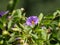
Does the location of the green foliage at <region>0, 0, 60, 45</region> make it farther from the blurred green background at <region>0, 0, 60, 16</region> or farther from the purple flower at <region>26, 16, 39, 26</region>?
the blurred green background at <region>0, 0, 60, 16</region>

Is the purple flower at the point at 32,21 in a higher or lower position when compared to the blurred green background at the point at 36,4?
lower

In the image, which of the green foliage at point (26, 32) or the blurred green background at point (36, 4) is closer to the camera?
the green foliage at point (26, 32)

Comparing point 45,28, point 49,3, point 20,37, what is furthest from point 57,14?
point 49,3

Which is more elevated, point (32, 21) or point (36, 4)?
point (36, 4)

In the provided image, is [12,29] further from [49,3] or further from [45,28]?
[49,3]

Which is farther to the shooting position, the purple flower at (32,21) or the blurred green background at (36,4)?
the blurred green background at (36,4)

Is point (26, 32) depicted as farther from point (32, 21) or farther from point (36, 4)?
point (36, 4)

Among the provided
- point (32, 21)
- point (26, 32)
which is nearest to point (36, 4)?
point (32, 21)

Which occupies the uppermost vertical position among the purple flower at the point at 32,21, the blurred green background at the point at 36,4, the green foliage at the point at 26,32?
the blurred green background at the point at 36,4

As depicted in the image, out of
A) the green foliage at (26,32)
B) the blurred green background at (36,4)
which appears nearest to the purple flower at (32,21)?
the green foliage at (26,32)

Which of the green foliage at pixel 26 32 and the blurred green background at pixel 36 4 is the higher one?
the blurred green background at pixel 36 4

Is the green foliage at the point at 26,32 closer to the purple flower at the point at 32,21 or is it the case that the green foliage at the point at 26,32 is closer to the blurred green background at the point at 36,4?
the purple flower at the point at 32,21
